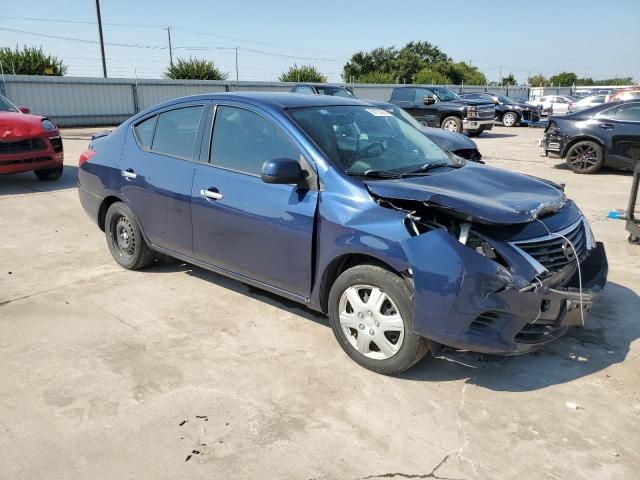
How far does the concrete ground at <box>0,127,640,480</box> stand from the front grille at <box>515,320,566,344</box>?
35cm

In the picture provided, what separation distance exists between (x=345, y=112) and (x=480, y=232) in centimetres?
162

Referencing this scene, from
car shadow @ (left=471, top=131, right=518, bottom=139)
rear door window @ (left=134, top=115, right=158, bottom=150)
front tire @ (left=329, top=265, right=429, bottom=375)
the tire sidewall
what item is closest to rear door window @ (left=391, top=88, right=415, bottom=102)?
car shadow @ (left=471, top=131, right=518, bottom=139)

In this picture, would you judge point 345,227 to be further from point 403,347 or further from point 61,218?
point 61,218

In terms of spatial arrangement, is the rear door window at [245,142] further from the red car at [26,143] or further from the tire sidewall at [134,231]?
the red car at [26,143]

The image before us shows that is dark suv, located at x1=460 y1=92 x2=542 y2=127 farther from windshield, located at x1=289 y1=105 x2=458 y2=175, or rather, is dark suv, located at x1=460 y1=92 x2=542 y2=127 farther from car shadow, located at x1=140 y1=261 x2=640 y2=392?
car shadow, located at x1=140 y1=261 x2=640 y2=392

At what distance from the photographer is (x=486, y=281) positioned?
2.88 meters

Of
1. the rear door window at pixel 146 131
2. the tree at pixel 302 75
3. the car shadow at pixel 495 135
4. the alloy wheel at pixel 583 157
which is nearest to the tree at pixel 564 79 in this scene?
the tree at pixel 302 75

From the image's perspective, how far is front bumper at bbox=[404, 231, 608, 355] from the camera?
289 cm

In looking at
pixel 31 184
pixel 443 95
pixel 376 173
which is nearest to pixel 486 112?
pixel 443 95

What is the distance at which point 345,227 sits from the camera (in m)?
3.31

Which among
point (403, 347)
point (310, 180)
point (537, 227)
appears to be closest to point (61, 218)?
point (310, 180)

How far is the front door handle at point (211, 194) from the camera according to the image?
4.00 meters

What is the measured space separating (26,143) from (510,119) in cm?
2018

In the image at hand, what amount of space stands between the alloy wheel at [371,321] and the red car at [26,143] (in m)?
7.28
